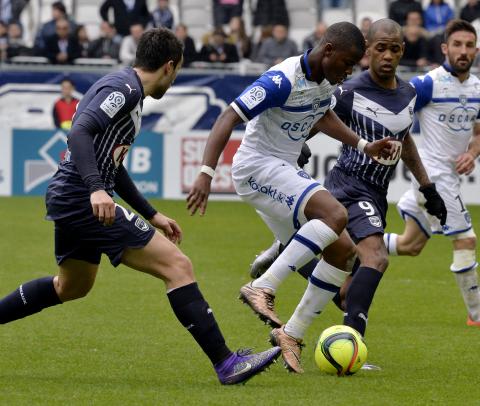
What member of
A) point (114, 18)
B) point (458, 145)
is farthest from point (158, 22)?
point (458, 145)

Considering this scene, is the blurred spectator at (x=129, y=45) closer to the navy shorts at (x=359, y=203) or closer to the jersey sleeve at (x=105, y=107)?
the navy shorts at (x=359, y=203)

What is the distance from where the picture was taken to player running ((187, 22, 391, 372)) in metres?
6.86

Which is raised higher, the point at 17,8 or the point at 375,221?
the point at 375,221

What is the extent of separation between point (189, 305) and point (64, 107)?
13869 millimetres

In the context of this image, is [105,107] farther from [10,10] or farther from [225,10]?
[10,10]

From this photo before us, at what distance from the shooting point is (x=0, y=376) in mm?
6613

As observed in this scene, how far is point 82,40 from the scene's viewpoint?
21.8 meters

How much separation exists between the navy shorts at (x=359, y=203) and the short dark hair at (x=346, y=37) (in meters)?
1.26

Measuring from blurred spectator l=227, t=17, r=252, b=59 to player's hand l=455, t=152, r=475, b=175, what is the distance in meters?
13.3

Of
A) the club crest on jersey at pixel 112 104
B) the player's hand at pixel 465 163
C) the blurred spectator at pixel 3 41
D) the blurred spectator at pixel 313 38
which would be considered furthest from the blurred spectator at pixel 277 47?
the club crest on jersey at pixel 112 104

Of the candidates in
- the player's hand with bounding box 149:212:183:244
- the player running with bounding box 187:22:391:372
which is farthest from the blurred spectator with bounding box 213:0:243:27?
the player's hand with bounding box 149:212:183:244

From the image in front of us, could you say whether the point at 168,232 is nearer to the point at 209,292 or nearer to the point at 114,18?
the point at 209,292

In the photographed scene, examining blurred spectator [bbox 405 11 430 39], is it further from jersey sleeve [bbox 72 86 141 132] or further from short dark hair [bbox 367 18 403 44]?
jersey sleeve [bbox 72 86 141 132]

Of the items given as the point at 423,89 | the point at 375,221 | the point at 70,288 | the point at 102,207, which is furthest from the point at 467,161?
the point at 102,207
